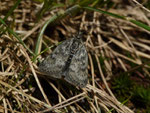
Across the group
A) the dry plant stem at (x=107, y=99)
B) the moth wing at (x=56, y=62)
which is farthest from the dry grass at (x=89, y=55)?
the moth wing at (x=56, y=62)

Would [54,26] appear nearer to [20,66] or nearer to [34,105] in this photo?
[20,66]

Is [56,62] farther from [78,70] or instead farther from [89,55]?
[89,55]

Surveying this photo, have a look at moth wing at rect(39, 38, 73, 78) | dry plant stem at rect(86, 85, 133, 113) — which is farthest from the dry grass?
moth wing at rect(39, 38, 73, 78)

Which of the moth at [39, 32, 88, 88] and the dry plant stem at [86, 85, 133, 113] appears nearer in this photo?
the moth at [39, 32, 88, 88]

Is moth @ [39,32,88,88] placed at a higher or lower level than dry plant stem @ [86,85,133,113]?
higher

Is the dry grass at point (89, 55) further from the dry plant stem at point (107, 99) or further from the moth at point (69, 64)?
the moth at point (69, 64)

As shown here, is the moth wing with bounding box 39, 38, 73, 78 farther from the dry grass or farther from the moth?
the dry grass

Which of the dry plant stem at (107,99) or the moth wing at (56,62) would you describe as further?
the dry plant stem at (107,99)
